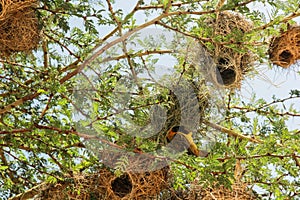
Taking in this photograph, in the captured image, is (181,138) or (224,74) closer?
(181,138)

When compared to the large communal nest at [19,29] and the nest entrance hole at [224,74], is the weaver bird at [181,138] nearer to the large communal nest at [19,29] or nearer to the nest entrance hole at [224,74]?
the nest entrance hole at [224,74]

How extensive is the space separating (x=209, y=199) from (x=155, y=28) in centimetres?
60

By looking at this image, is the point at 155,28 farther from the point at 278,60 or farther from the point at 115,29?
the point at 278,60

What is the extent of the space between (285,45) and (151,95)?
0.65 meters

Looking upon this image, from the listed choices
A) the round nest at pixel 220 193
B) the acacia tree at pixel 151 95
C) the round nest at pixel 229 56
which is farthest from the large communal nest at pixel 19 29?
the round nest at pixel 220 193

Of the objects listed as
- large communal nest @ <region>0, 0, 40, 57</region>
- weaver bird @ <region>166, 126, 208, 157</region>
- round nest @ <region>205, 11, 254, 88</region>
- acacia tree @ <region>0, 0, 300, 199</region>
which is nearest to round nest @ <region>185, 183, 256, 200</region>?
acacia tree @ <region>0, 0, 300, 199</region>

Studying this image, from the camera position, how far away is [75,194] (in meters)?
1.87

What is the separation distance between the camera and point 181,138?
1789 millimetres

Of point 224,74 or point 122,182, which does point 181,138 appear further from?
point 224,74

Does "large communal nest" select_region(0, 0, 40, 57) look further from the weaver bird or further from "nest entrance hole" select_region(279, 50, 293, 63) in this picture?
"nest entrance hole" select_region(279, 50, 293, 63)

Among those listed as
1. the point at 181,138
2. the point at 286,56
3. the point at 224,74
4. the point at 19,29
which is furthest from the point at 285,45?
the point at 19,29

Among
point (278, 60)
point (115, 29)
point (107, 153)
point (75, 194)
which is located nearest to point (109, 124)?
point (107, 153)

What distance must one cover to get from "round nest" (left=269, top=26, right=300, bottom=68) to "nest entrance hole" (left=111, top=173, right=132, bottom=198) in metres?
0.75

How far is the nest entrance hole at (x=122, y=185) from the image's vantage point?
1.82 metres
